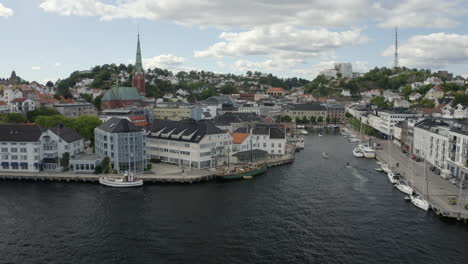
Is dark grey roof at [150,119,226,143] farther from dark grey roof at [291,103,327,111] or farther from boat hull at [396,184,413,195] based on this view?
dark grey roof at [291,103,327,111]

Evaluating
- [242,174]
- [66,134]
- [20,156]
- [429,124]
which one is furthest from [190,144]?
[429,124]

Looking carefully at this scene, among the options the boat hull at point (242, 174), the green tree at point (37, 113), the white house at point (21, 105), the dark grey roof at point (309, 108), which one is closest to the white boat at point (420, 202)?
the boat hull at point (242, 174)

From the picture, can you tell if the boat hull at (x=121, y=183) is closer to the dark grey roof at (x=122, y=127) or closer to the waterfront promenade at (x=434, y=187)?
the dark grey roof at (x=122, y=127)

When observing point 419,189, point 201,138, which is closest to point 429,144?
point 419,189

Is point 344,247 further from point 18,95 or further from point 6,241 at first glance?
point 18,95

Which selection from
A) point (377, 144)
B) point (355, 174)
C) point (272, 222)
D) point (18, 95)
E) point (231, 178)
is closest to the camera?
point (272, 222)
